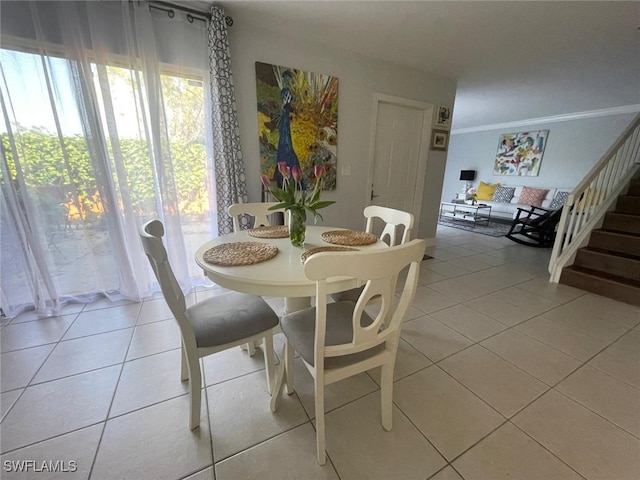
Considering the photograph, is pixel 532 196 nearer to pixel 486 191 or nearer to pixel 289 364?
pixel 486 191

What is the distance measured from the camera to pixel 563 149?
17.7ft

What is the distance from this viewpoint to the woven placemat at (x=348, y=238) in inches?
55.4

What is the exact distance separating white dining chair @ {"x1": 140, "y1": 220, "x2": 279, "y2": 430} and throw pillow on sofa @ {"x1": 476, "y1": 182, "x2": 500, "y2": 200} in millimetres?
7015

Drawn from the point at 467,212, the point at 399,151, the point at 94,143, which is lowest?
the point at 467,212

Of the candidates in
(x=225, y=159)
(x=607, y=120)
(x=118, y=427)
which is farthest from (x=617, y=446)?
(x=607, y=120)

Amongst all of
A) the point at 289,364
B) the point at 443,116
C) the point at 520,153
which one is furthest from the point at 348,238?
the point at 520,153

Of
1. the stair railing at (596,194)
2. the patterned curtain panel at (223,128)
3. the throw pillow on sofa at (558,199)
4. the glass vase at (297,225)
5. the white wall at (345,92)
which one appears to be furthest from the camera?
the throw pillow on sofa at (558,199)

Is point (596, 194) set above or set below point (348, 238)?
Result: above

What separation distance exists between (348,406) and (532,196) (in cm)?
655

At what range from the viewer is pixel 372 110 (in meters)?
2.94

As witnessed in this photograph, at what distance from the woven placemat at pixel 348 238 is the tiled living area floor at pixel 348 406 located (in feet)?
2.53

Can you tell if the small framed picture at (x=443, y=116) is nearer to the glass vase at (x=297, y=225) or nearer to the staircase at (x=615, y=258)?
the staircase at (x=615, y=258)

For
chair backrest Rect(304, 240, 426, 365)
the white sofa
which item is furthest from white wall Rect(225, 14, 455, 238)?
the white sofa

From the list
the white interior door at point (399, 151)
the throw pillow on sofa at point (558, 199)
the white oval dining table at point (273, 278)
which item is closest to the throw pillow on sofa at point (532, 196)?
the throw pillow on sofa at point (558, 199)
